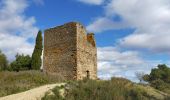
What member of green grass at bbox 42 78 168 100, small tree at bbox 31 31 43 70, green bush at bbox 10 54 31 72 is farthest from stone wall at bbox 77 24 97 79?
green grass at bbox 42 78 168 100

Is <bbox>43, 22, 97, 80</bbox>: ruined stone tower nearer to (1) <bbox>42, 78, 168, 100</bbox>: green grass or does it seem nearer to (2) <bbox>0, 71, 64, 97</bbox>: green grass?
(2) <bbox>0, 71, 64, 97</bbox>: green grass

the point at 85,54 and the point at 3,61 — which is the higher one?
the point at 3,61

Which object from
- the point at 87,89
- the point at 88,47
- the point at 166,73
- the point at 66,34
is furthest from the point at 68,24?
the point at 166,73

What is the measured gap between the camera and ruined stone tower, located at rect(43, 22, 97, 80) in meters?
25.3

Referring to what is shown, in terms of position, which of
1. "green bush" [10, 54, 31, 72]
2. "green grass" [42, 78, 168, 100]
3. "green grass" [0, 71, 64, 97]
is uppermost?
"green bush" [10, 54, 31, 72]

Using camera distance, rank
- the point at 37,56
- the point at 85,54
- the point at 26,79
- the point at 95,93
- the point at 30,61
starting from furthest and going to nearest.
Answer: the point at 30,61, the point at 37,56, the point at 85,54, the point at 26,79, the point at 95,93

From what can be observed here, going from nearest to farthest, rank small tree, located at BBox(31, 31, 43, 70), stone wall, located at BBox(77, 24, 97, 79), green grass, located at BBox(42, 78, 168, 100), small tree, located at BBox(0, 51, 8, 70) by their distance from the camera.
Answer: green grass, located at BBox(42, 78, 168, 100) < stone wall, located at BBox(77, 24, 97, 79) < small tree, located at BBox(31, 31, 43, 70) < small tree, located at BBox(0, 51, 8, 70)

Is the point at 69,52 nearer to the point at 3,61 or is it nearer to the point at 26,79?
the point at 26,79

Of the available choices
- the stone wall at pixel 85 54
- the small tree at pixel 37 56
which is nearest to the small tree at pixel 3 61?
the small tree at pixel 37 56

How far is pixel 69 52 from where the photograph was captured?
2567 centimetres

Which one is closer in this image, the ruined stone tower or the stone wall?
the ruined stone tower

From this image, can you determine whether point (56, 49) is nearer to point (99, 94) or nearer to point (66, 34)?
point (66, 34)

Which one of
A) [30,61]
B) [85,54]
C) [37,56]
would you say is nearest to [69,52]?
[85,54]

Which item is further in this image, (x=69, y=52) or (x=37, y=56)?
(x=37, y=56)
